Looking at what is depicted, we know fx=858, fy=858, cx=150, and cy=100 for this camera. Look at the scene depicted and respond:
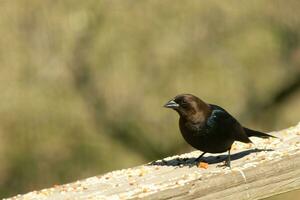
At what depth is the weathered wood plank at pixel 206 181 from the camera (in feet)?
11.0

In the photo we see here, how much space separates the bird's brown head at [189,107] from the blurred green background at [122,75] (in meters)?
2.16

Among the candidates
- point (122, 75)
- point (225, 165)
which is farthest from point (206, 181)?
point (122, 75)

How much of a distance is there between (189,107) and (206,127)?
0.14 m

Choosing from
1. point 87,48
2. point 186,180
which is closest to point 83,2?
point 87,48

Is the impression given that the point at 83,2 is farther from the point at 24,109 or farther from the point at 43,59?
the point at 24,109

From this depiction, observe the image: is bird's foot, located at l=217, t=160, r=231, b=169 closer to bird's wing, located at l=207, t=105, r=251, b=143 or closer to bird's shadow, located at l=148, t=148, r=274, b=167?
bird's shadow, located at l=148, t=148, r=274, b=167

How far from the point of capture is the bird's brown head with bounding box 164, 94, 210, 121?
4664 millimetres

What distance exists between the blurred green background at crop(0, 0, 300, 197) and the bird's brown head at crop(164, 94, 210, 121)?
2155mm

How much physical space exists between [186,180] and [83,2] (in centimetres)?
397

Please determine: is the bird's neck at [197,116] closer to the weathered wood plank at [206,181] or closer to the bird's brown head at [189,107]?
the bird's brown head at [189,107]

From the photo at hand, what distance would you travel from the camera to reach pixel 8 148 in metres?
6.86

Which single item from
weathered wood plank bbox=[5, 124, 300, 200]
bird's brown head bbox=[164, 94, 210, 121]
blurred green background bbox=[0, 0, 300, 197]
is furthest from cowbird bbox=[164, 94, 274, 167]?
blurred green background bbox=[0, 0, 300, 197]

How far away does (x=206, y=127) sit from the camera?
4695 millimetres

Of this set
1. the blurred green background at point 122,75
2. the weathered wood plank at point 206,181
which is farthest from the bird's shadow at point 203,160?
the blurred green background at point 122,75
